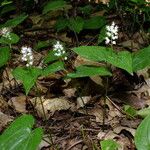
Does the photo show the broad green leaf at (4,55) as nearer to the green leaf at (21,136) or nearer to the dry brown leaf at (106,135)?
the green leaf at (21,136)

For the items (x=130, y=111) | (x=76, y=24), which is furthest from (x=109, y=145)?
(x=76, y=24)

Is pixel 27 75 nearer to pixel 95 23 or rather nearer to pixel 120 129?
pixel 120 129

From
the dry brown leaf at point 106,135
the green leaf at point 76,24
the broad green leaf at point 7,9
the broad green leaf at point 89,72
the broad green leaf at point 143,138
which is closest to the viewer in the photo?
the broad green leaf at point 143,138

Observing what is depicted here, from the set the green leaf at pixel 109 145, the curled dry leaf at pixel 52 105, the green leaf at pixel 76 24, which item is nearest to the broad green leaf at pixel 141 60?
the green leaf at pixel 109 145

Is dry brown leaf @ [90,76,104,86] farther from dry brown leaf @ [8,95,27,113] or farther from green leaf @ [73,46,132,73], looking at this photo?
dry brown leaf @ [8,95,27,113]

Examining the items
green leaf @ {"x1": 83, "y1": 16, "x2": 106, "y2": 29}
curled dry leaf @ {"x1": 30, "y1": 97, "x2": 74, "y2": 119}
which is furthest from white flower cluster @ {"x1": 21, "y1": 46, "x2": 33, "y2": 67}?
green leaf @ {"x1": 83, "y1": 16, "x2": 106, "y2": 29}

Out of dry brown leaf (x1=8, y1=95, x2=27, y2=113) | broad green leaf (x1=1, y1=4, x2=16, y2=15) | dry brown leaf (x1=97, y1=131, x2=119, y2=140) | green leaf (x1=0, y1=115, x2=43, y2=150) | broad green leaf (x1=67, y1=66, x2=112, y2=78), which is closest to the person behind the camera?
green leaf (x1=0, y1=115, x2=43, y2=150)
